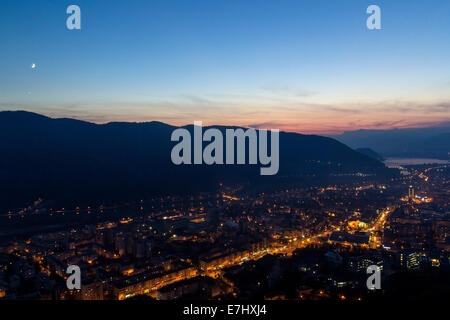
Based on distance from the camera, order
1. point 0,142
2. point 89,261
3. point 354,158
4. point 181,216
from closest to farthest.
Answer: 1. point 89,261
2. point 181,216
3. point 0,142
4. point 354,158

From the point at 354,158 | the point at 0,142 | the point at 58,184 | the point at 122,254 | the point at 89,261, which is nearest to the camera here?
the point at 89,261

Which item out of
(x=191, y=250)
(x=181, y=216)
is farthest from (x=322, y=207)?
(x=191, y=250)
